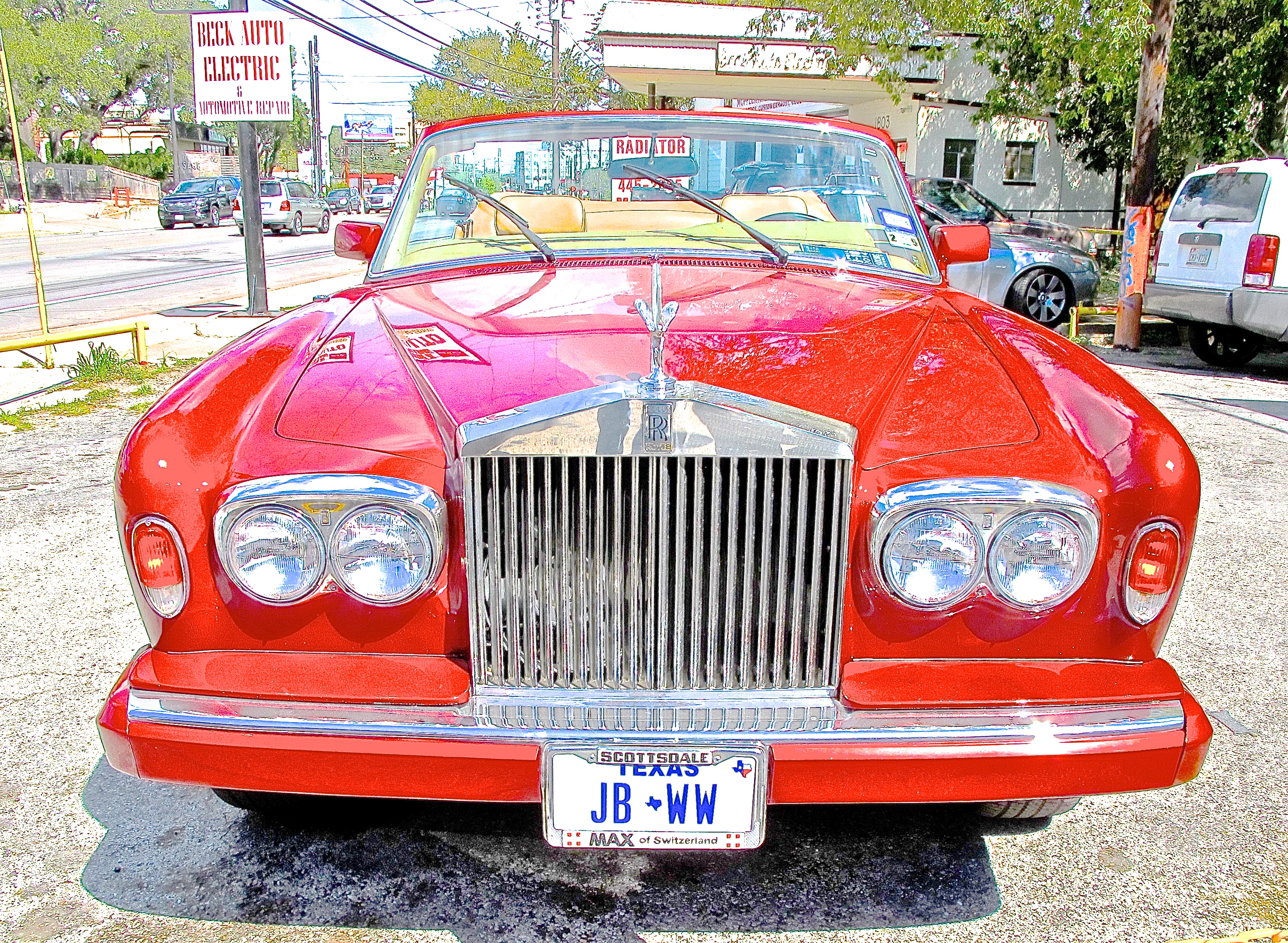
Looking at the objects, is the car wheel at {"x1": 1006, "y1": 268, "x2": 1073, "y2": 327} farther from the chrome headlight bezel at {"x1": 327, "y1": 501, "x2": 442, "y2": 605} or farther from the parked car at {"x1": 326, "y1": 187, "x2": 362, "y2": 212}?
the parked car at {"x1": 326, "y1": 187, "x2": 362, "y2": 212}

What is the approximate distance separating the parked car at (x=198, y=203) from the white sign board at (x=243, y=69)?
78.3 ft

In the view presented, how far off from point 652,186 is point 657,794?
2.16 meters

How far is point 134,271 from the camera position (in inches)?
695

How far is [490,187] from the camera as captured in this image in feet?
11.4

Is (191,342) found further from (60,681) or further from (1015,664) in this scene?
(1015,664)

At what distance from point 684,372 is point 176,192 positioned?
3392 centimetres

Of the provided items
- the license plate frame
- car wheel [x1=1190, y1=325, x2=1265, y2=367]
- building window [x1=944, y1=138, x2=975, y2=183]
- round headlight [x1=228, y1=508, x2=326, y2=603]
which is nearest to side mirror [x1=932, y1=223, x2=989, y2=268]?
round headlight [x1=228, y1=508, x2=326, y2=603]

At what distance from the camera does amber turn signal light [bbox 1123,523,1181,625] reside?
6.55ft

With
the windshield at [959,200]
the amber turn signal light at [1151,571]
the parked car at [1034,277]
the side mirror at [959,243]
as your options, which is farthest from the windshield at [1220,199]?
the amber turn signal light at [1151,571]

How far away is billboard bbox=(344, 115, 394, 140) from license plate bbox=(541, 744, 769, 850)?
86.2 m

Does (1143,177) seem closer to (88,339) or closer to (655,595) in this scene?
(88,339)

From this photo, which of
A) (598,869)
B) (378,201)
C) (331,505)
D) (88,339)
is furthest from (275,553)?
(378,201)

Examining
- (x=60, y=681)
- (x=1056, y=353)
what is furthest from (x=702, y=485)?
(x=60, y=681)

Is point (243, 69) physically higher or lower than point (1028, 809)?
higher
